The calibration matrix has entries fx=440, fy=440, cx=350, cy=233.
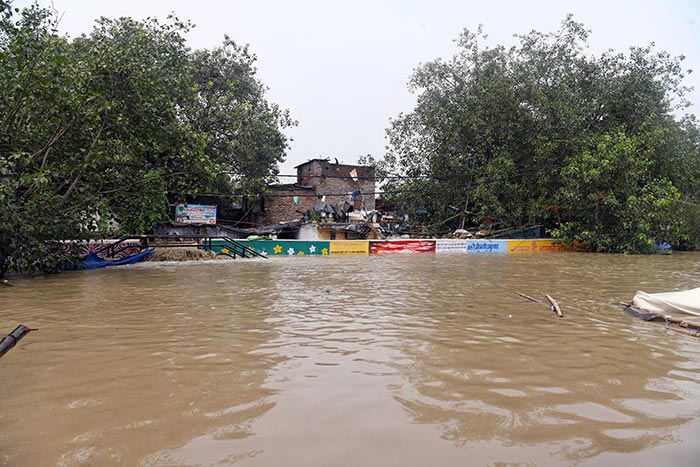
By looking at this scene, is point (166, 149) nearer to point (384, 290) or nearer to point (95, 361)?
point (384, 290)

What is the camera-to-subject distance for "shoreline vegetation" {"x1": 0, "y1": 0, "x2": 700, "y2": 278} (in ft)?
39.8

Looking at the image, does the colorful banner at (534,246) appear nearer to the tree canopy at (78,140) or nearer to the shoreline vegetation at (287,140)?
the shoreline vegetation at (287,140)

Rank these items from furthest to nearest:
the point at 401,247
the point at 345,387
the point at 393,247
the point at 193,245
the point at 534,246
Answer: the point at 534,246 → the point at 401,247 → the point at 393,247 → the point at 193,245 → the point at 345,387

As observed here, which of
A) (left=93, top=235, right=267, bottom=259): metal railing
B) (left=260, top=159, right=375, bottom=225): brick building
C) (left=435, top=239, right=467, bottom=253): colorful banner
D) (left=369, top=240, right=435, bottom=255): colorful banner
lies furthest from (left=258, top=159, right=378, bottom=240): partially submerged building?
(left=93, top=235, right=267, bottom=259): metal railing

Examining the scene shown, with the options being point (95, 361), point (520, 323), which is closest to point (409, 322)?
point (520, 323)

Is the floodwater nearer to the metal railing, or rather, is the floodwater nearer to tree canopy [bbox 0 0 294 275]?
tree canopy [bbox 0 0 294 275]

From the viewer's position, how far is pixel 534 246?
2973cm

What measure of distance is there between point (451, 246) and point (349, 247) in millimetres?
7033

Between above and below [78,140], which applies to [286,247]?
below

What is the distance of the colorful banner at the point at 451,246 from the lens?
27969mm

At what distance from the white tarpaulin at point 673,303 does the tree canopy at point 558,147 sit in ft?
74.5

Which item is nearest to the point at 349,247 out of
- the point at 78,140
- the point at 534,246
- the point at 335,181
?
the point at 534,246

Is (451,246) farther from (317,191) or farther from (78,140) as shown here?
(78,140)

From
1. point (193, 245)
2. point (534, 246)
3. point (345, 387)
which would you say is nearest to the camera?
point (345, 387)
